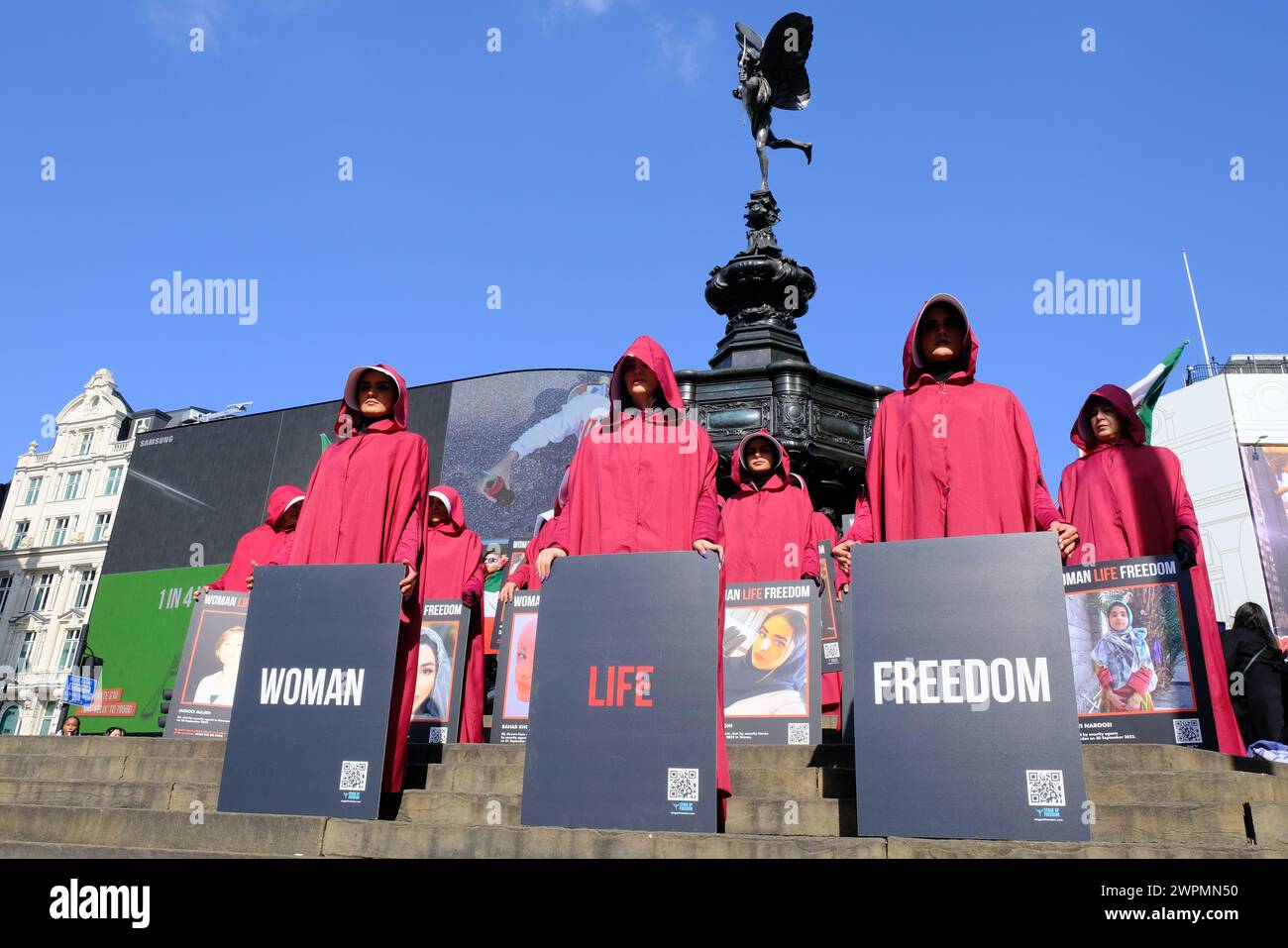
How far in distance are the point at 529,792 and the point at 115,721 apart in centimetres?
2973

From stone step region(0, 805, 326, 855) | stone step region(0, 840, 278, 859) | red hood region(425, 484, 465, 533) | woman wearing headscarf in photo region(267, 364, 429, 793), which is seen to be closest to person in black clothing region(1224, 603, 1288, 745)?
woman wearing headscarf in photo region(267, 364, 429, 793)

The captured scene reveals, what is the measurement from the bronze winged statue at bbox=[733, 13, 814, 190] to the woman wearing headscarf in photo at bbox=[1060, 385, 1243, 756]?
8.17 meters

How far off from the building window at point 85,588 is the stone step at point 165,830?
54328 mm

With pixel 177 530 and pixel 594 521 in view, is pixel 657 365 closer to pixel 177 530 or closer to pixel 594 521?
pixel 594 521

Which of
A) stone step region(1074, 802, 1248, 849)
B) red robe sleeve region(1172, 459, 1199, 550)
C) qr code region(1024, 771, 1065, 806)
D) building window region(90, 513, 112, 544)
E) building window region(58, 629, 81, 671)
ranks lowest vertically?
stone step region(1074, 802, 1248, 849)

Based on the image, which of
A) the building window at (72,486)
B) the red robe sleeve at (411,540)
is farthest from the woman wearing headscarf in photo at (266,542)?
the building window at (72,486)

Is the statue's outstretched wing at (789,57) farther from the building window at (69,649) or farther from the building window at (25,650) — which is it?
the building window at (25,650)

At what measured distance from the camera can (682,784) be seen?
4992 mm

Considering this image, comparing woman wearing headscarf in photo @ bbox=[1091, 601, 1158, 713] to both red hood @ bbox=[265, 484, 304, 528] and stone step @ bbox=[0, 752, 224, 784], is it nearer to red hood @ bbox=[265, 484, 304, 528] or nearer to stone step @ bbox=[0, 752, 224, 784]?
stone step @ bbox=[0, 752, 224, 784]

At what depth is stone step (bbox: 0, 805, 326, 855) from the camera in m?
5.29

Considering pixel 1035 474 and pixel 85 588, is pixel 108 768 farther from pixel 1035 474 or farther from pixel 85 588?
pixel 85 588

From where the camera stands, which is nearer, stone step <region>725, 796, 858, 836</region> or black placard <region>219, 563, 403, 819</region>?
stone step <region>725, 796, 858, 836</region>
